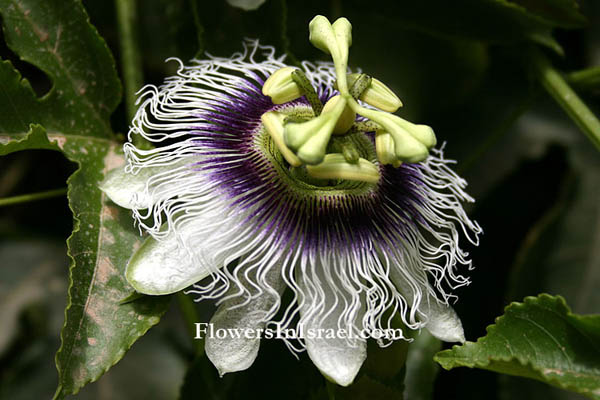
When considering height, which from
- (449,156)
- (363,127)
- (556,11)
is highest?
(556,11)

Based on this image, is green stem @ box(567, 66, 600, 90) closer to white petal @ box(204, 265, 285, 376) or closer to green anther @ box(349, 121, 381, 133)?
green anther @ box(349, 121, 381, 133)

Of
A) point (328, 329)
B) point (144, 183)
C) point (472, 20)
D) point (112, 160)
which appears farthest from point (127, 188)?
point (472, 20)

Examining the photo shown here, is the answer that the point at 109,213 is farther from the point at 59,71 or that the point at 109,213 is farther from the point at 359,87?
the point at 359,87

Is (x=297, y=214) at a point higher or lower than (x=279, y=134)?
lower

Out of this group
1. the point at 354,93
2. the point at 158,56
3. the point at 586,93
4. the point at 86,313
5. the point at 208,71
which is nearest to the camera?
the point at 86,313

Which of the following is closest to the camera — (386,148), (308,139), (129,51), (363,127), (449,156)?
(308,139)

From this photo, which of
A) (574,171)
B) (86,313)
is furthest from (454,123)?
(86,313)

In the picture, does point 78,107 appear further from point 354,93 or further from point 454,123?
point 454,123
